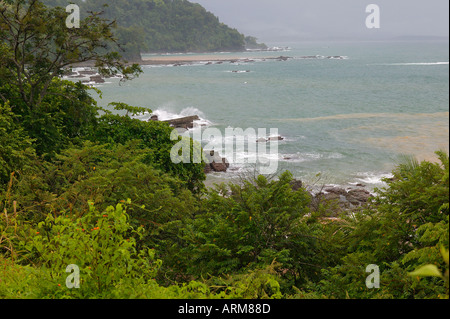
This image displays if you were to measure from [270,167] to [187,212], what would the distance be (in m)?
15.8

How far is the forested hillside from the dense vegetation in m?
145

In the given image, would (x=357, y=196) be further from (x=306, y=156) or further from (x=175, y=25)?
(x=175, y=25)

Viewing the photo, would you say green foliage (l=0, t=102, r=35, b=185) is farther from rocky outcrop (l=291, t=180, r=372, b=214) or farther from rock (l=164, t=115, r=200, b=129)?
rock (l=164, t=115, r=200, b=129)

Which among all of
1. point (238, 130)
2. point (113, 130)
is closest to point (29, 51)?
point (113, 130)

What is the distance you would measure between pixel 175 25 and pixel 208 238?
170640mm

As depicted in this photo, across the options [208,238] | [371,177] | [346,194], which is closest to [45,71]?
[208,238]

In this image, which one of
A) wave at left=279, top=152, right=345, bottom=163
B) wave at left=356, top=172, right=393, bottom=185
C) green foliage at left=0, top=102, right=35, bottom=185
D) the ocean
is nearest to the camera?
green foliage at left=0, top=102, right=35, bottom=185

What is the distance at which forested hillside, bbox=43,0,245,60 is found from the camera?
150875 millimetres

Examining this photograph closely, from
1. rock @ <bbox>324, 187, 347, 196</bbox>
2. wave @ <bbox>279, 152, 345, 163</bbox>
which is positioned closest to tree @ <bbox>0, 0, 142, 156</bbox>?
rock @ <bbox>324, 187, 347, 196</bbox>

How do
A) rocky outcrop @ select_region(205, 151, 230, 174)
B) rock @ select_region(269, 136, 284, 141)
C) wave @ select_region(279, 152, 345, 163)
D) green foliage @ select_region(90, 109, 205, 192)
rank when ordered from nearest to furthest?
green foliage @ select_region(90, 109, 205, 192)
rocky outcrop @ select_region(205, 151, 230, 174)
wave @ select_region(279, 152, 345, 163)
rock @ select_region(269, 136, 284, 141)

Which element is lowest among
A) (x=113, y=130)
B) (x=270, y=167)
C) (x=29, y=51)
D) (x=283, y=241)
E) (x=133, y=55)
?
(x=270, y=167)

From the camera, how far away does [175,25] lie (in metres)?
168

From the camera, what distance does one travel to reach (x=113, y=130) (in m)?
13.9
